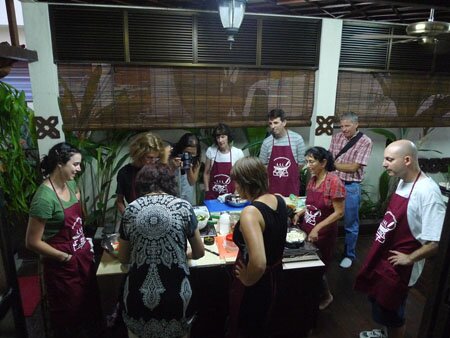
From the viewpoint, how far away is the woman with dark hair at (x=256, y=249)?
1.70 m

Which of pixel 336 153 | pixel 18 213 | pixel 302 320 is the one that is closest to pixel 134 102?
pixel 18 213

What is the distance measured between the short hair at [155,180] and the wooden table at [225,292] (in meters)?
0.73

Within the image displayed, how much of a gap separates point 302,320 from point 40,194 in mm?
2153

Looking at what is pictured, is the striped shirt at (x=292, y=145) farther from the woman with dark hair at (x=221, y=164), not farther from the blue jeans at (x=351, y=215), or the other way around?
the blue jeans at (x=351, y=215)

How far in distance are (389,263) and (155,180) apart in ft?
5.37

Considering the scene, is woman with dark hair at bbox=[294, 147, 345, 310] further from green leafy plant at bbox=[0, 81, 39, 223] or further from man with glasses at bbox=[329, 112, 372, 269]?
green leafy plant at bbox=[0, 81, 39, 223]

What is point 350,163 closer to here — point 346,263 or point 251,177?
point 346,263

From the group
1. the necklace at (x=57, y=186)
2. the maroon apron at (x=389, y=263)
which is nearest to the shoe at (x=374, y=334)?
the maroon apron at (x=389, y=263)

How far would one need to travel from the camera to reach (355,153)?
3.68m

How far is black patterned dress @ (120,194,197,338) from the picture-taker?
168cm

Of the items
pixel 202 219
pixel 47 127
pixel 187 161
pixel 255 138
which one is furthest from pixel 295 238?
pixel 47 127

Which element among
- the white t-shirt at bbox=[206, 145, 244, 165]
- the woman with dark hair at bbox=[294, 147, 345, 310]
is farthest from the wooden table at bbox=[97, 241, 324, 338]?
the white t-shirt at bbox=[206, 145, 244, 165]

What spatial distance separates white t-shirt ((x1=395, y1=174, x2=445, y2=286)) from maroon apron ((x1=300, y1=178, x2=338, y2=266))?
2.24 ft

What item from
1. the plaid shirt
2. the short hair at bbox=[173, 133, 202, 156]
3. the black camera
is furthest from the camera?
the plaid shirt
